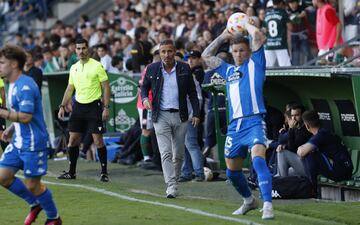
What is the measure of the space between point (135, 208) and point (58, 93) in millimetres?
9712

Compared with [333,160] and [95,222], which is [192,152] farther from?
[95,222]

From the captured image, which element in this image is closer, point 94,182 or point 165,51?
point 165,51

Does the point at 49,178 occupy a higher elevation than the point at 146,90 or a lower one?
lower

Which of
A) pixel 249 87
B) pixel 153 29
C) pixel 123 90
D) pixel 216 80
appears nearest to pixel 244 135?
pixel 249 87

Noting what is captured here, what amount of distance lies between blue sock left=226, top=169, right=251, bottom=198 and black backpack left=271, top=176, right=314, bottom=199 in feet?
6.96

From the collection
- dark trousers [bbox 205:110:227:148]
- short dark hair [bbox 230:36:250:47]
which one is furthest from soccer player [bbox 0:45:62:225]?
dark trousers [bbox 205:110:227:148]

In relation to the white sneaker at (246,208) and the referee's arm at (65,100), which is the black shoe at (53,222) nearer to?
the white sneaker at (246,208)

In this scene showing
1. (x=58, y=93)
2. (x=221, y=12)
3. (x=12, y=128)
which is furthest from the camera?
(x=221, y=12)

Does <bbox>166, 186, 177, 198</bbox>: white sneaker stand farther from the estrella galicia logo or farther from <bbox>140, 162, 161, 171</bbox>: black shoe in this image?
the estrella galicia logo

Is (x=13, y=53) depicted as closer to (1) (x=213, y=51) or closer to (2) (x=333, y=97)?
→ (1) (x=213, y=51)

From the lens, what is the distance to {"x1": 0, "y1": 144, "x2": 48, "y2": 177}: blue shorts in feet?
31.2

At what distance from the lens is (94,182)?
14.8m

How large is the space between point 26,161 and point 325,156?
5.09 m

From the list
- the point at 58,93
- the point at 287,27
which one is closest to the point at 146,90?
the point at 287,27
